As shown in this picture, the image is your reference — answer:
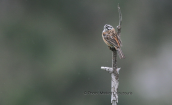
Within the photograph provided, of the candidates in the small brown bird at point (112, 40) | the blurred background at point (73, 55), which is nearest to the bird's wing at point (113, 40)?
the small brown bird at point (112, 40)

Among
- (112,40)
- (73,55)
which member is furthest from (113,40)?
(73,55)

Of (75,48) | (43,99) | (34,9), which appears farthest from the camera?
(34,9)

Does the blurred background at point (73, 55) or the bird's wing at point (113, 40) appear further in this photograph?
the blurred background at point (73, 55)

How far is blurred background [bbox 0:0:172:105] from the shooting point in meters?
18.3

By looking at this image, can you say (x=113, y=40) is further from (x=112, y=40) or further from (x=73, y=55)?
(x=73, y=55)

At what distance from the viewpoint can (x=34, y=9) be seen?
21.8m

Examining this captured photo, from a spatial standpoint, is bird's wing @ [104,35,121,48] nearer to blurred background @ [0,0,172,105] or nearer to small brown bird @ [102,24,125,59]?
small brown bird @ [102,24,125,59]

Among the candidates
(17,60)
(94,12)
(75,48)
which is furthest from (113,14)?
(17,60)

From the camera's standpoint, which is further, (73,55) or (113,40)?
(73,55)

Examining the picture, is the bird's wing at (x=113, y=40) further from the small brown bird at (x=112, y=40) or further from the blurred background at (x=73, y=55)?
the blurred background at (x=73, y=55)

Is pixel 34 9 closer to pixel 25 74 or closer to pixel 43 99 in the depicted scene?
pixel 25 74

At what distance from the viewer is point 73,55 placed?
63.7ft

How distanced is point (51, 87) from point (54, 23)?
4.48 metres

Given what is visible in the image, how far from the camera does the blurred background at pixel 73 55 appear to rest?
18297mm
